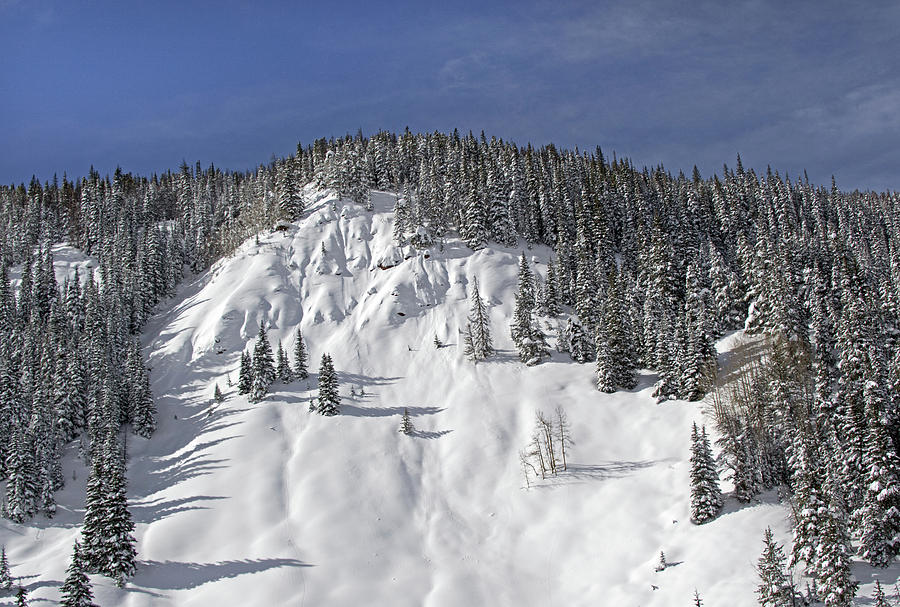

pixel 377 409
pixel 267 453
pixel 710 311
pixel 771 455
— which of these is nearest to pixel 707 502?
pixel 771 455

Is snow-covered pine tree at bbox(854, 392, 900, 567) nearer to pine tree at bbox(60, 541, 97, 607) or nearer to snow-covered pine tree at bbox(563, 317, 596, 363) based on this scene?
snow-covered pine tree at bbox(563, 317, 596, 363)

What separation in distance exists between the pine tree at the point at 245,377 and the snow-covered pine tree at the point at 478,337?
106 feet

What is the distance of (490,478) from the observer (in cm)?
7069

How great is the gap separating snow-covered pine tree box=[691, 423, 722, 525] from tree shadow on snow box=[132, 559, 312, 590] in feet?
123

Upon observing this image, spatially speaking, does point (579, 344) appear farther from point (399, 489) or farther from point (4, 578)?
point (4, 578)

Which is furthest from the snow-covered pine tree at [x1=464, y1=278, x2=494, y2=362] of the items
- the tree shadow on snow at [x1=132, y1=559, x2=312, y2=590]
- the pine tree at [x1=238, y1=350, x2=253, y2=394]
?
the tree shadow on snow at [x1=132, y1=559, x2=312, y2=590]

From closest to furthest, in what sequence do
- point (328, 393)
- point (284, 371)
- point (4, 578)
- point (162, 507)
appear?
point (4, 578) < point (162, 507) < point (328, 393) < point (284, 371)

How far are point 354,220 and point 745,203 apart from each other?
294 ft

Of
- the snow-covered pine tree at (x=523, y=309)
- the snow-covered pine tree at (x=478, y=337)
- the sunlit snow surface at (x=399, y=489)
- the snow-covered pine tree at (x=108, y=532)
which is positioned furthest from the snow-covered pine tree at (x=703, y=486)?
the snow-covered pine tree at (x=108, y=532)

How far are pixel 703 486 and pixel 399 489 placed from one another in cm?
3292

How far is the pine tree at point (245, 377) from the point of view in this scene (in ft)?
283

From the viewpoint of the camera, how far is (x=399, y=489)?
227 ft

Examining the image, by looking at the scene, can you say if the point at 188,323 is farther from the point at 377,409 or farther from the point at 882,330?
the point at 882,330

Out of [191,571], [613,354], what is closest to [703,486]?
[613,354]
